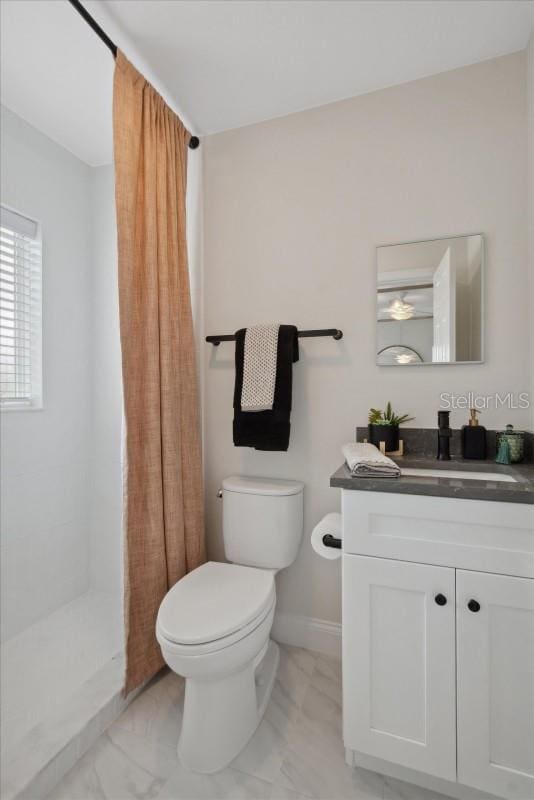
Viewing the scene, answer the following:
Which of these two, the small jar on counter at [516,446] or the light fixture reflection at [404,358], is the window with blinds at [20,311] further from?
the small jar on counter at [516,446]

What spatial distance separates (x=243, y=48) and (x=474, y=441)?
1.70 meters

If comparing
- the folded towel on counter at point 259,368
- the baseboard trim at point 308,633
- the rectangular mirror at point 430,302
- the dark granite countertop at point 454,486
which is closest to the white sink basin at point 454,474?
the dark granite countertop at point 454,486

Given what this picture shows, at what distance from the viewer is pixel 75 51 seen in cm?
148

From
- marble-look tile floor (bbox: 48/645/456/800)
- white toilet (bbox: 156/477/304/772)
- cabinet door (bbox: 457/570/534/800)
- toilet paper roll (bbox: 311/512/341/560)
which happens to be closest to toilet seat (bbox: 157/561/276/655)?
white toilet (bbox: 156/477/304/772)

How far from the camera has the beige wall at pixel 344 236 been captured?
150 centimetres

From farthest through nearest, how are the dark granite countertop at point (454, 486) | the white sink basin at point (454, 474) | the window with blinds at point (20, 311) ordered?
the window with blinds at point (20, 311), the white sink basin at point (454, 474), the dark granite countertop at point (454, 486)

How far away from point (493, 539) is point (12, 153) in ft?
7.85

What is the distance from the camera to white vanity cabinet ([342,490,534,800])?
102cm

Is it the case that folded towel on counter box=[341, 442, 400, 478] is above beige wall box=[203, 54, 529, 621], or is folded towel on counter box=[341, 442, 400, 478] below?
below

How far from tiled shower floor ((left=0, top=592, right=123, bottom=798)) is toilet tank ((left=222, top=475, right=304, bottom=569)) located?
642 mm

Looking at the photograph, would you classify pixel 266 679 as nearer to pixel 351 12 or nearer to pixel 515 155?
pixel 515 155

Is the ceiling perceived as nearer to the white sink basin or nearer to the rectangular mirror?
the rectangular mirror

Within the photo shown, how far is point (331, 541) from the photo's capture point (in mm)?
1382

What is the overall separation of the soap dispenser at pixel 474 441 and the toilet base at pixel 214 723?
3.57 ft
